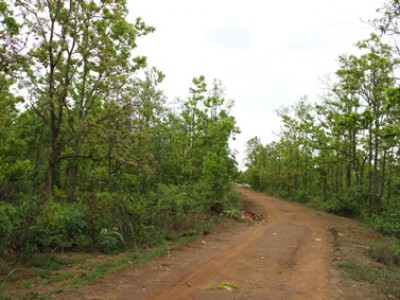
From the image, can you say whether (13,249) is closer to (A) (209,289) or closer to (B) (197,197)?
(A) (209,289)

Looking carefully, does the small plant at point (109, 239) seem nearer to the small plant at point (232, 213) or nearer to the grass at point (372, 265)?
the grass at point (372, 265)

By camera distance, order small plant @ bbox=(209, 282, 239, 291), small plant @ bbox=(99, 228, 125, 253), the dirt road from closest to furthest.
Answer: the dirt road, small plant @ bbox=(209, 282, 239, 291), small plant @ bbox=(99, 228, 125, 253)

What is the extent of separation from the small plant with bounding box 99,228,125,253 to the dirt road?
56.2 inches

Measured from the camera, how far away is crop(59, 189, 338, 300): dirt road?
6.60m

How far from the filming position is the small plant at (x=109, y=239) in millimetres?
9695

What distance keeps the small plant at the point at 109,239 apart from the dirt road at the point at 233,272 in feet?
4.69

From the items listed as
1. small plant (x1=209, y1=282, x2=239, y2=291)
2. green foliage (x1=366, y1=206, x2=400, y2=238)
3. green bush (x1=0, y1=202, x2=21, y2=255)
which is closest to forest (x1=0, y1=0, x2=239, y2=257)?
green bush (x1=0, y1=202, x2=21, y2=255)

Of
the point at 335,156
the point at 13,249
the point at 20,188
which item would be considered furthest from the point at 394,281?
the point at 335,156

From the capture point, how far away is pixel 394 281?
7559 millimetres

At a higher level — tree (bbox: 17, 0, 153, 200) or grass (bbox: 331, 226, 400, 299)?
tree (bbox: 17, 0, 153, 200)

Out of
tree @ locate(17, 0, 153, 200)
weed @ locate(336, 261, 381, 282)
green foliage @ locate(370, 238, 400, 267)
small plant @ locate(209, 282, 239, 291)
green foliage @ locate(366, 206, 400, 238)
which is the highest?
tree @ locate(17, 0, 153, 200)

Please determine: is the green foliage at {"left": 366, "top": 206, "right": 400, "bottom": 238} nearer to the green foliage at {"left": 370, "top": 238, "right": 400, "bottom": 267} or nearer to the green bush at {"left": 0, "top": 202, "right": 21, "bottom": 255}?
the green foliage at {"left": 370, "top": 238, "right": 400, "bottom": 267}

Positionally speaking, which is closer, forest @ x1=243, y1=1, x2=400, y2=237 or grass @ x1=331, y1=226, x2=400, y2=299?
grass @ x1=331, y1=226, x2=400, y2=299

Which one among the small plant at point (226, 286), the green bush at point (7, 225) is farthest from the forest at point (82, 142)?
the small plant at point (226, 286)
